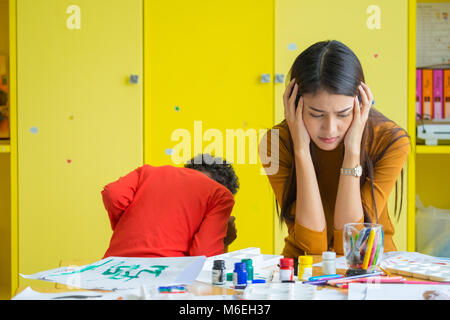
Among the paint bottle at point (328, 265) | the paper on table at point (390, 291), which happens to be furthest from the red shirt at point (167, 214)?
the paper on table at point (390, 291)

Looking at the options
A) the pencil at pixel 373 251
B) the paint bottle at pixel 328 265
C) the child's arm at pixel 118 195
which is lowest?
the paint bottle at pixel 328 265

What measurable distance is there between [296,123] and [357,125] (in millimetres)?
148

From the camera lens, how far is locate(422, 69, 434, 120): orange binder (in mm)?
2258

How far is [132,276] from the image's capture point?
2.86 ft

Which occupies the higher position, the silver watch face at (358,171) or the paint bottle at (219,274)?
the silver watch face at (358,171)

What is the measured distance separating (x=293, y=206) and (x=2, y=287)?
162cm

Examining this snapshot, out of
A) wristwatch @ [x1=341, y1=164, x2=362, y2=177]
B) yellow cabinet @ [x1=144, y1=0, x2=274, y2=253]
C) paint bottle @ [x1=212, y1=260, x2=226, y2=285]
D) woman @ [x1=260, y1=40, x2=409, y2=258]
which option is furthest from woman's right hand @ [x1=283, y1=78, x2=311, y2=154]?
yellow cabinet @ [x1=144, y1=0, x2=274, y2=253]

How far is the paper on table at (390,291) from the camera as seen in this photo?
29.5 inches

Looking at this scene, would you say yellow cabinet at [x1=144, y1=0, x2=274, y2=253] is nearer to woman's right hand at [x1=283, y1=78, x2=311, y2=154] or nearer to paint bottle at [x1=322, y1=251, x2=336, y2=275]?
woman's right hand at [x1=283, y1=78, x2=311, y2=154]

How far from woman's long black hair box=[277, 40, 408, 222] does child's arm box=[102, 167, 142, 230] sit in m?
0.41

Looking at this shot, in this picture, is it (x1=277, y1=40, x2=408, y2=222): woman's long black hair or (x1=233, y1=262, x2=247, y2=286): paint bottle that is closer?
(x1=233, y1=262, x2=247, y2=286): paint bottle

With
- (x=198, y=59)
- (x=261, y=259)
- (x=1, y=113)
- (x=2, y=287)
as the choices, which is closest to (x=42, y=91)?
(x=1, y=113)

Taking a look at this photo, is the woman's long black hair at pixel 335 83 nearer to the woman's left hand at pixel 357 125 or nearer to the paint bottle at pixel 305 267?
the woman's left hand at pixel 357 125
